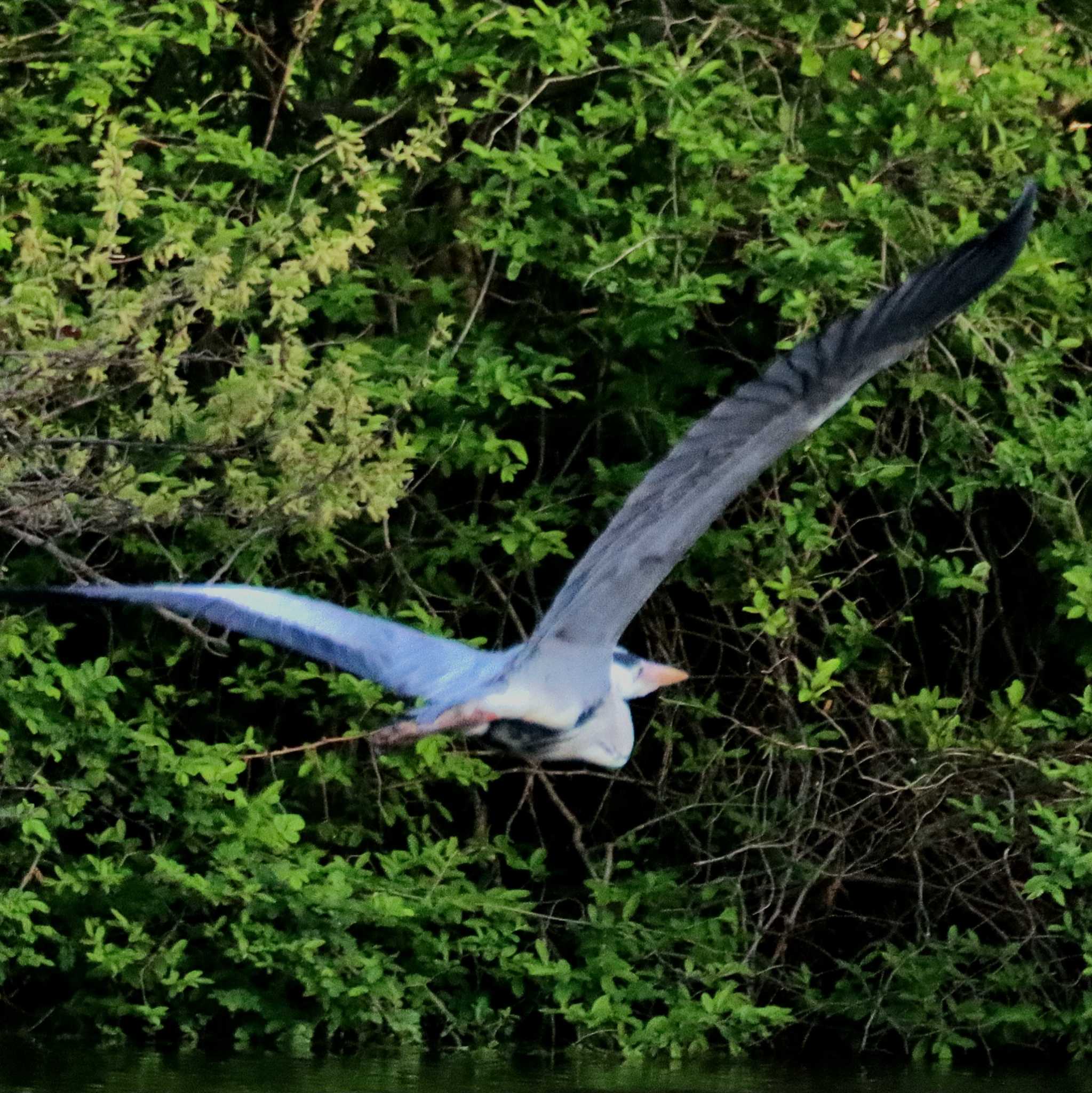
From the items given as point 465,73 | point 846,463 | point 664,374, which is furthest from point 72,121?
point 846,463

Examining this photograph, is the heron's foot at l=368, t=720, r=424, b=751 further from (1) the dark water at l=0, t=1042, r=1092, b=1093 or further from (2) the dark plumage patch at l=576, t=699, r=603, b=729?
(1) the dark water at l=0, t=1042, r=1092, b=1093

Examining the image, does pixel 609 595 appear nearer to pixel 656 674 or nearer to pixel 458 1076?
pixel 656 674

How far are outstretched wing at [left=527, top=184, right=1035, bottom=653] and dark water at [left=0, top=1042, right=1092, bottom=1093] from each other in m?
2.61

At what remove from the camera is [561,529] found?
973cm

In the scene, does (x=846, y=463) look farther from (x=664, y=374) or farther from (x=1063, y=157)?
(x=1063, y=157)

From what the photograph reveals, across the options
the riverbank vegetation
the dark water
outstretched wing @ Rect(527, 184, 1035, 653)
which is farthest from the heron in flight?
the riverbank vegetation

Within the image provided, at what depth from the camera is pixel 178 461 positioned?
29.2 ft

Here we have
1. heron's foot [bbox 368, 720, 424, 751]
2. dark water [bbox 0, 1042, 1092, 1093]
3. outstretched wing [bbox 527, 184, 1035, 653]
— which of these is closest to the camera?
outstretched wing [bbox 527, 184, 1035, 653]

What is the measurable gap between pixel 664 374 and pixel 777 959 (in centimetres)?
210

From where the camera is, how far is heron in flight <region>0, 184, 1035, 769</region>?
19.4 feet

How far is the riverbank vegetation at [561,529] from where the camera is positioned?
9.03 meters

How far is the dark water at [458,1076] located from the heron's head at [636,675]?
5.26 ft

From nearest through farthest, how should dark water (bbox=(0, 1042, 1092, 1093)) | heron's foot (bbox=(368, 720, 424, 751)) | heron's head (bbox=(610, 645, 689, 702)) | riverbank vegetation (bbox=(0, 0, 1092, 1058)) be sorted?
1. heron's foot (bbox=(368, 720, 424, 751))
2. heron's head (bbox=(610, 645, 689, 702))
3. dark water (bbox=(0, 1042, 1092, 1093))
4. riverbank vegetation (bbox=(0, 0, 1092, 1058))

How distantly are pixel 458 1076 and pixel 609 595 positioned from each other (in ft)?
9.31
